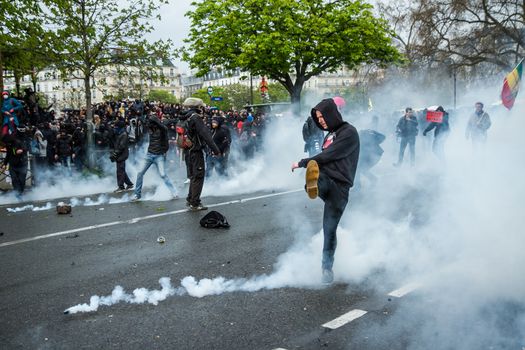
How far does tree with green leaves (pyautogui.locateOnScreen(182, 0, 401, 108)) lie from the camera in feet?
84.7

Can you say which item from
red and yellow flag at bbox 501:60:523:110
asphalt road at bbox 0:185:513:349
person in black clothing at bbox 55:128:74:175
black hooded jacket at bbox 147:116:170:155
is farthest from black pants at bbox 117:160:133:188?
red and yellow flag at bbox 501:60:523:110

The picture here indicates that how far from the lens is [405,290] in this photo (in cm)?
514

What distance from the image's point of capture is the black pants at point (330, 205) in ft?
18.0

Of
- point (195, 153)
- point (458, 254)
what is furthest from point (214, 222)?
point (458, 254)

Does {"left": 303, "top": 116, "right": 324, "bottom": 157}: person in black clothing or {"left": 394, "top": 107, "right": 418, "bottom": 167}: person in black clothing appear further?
{"left": 394, "top": 107, "right": 418, "bottom": 167}: person in black clothing

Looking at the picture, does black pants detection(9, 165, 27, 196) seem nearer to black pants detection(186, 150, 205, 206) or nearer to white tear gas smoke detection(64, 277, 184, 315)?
black pants detection(186, 150, 205, 206)

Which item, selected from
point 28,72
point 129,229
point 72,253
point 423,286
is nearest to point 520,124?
point 423,286

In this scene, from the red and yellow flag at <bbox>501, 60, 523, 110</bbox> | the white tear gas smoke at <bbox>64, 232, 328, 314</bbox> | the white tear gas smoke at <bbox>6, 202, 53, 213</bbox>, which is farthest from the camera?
the white tear gas smoke at <bbox>6, 202, 53, 213</bbox>

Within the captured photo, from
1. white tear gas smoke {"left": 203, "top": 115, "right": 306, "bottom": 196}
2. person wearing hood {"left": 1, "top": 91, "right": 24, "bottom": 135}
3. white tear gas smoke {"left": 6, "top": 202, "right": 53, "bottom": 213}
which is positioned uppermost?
person wearing hood {"left": 1, "top": 91, "right": 24, "bottom": 135}

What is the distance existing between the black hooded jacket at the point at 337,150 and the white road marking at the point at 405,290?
43.1 inches

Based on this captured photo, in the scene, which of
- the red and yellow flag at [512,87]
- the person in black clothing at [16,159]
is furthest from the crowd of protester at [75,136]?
the red and yellow flag at [512,87]

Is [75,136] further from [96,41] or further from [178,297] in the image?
[178,297]

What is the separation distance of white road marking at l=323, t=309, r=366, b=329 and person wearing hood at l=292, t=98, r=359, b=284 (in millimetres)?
865

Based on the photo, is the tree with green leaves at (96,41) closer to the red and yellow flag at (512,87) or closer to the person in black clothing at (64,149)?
the person in black clothing at (64,149)
